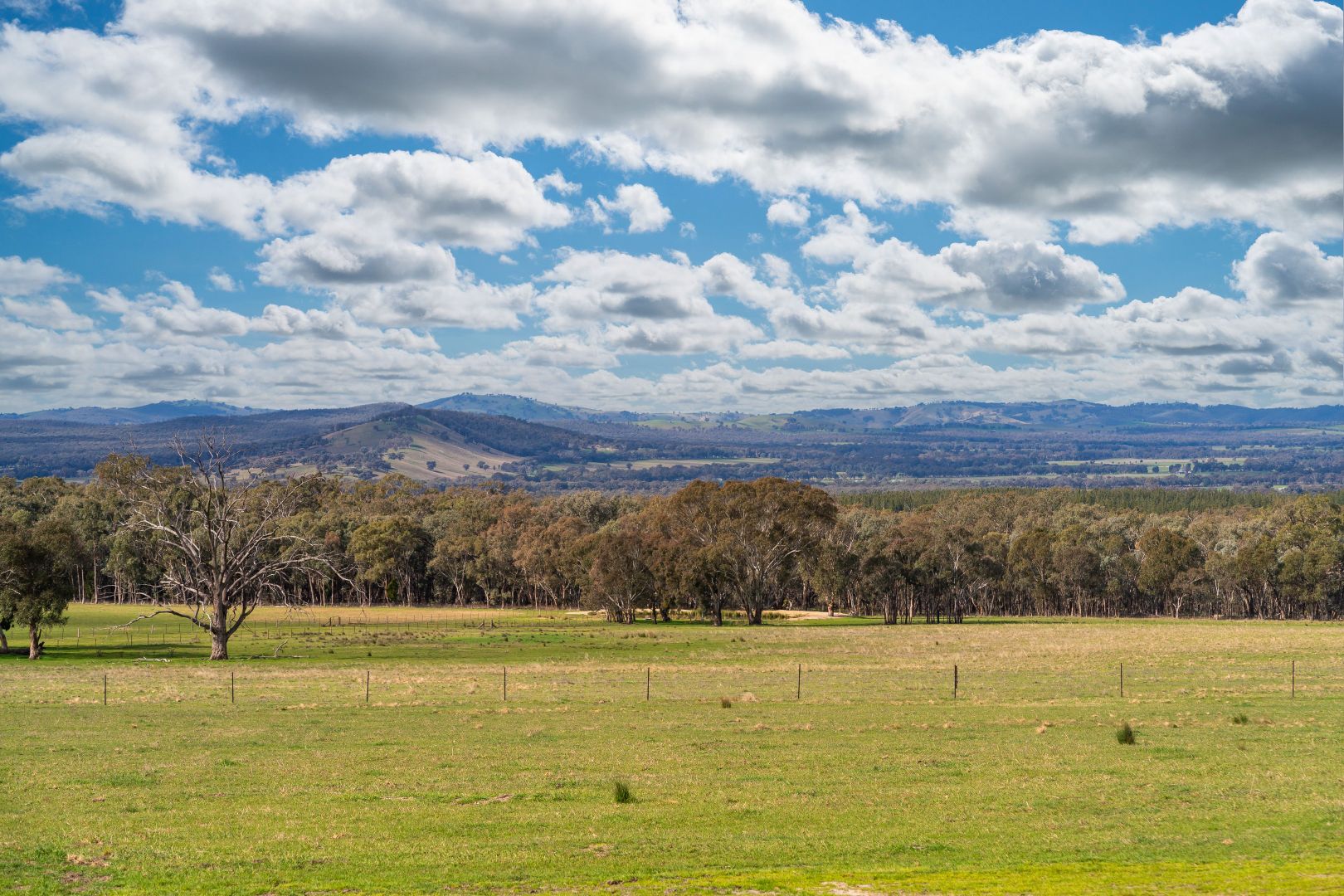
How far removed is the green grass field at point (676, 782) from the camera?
16094 mm

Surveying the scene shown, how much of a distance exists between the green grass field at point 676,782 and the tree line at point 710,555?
3546 centimetres

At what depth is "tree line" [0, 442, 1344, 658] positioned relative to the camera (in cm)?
10338

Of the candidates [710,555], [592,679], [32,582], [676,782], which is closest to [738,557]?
[710,555]

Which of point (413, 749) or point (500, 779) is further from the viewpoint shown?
point (413, 749)

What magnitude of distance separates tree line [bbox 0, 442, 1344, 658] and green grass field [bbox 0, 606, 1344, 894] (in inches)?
1396

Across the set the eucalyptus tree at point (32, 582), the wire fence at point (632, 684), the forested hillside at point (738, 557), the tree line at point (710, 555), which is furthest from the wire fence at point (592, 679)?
the forested hillside at point (738, 557)

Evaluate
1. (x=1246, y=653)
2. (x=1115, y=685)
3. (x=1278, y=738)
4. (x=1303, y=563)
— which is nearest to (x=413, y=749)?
(x=1278, y=738)

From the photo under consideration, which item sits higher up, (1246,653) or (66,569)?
(66,569)

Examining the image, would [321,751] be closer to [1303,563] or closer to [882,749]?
[882,749]

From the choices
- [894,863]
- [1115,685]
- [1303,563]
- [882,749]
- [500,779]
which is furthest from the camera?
[1303,563]

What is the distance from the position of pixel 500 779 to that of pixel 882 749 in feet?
32.9

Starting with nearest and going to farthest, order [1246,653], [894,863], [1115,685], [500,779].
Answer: [894,863] → [500,779] → [1115,685] → [1246,653]

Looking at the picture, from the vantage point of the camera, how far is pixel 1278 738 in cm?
2805

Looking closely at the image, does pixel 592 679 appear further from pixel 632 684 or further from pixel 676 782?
pixel 676 782
